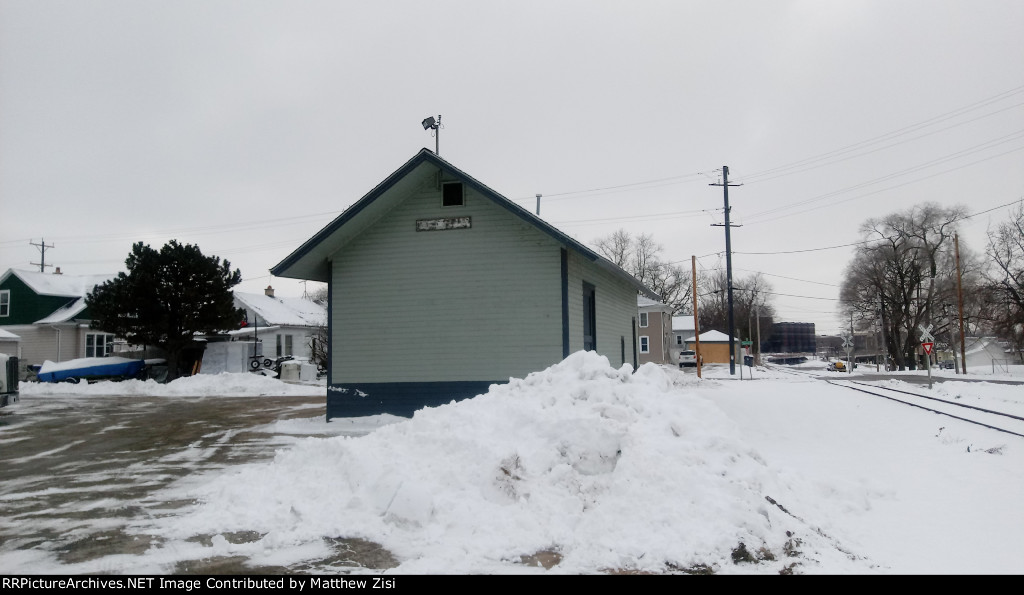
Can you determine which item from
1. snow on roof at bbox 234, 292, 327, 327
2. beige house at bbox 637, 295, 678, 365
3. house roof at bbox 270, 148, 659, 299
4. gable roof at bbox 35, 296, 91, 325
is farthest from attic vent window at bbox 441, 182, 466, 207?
beige house at bbox 637, 295, 678, 365

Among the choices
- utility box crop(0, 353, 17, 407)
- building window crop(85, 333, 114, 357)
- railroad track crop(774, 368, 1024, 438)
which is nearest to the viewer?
railroad track crop(774, 368, 1024, 438)

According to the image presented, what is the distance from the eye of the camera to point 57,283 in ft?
131

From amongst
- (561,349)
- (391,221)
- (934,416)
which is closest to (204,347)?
(391,221)

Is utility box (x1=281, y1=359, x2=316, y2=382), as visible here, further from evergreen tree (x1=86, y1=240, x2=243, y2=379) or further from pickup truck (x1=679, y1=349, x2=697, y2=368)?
pickup truck (x1=679, y1=349, x2=697, y2=368)

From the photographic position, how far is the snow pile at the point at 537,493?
16.8 feet

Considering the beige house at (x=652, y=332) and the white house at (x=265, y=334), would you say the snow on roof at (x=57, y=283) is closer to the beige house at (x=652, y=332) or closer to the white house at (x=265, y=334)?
the white house at (x=265, y=334)

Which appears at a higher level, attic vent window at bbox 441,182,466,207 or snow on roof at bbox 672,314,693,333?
attic vent window at bbox 441,182,466,207

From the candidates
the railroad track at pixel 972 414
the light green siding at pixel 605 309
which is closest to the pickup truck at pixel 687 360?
the light green siding at pixel 605 309

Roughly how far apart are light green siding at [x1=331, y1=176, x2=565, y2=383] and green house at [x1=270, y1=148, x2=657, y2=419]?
0.02 meters

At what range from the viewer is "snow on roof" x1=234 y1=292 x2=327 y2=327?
41938 millimetres

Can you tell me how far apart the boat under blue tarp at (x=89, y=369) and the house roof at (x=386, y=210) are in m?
21.9

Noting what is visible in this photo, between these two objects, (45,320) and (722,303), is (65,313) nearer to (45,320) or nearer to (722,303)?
(45,320)

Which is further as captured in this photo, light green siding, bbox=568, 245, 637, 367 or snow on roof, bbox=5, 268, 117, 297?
snow on roof, bbox=5, 268, 117, 297

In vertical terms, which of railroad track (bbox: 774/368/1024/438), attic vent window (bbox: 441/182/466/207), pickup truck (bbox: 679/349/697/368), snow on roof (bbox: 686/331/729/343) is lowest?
pickup truck (bbox: 679/349/697/368)
